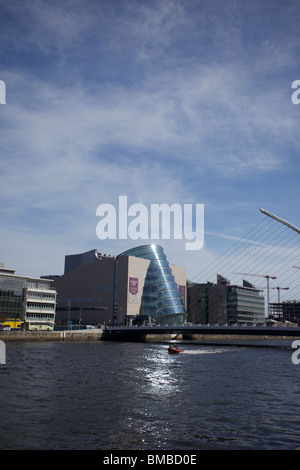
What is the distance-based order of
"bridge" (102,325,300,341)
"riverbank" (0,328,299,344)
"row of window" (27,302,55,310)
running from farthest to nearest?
"row of window" (27,302,55,310)
"bridge" (102,325,300,341)
"riverbank" (0,328,299,344)

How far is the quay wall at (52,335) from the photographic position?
85.6 m

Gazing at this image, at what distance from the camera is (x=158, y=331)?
4341 inches

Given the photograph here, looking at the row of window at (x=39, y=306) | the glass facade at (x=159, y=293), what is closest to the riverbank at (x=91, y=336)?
the glass facade at (x=159, y=293)

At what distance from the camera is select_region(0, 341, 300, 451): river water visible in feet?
68.3

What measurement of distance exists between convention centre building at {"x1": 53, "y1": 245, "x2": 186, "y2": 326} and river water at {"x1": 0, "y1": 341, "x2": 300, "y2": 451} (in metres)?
94.4

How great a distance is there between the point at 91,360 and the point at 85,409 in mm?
29677

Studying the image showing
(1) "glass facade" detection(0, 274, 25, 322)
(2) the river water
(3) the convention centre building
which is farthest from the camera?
(3) the convention centre building

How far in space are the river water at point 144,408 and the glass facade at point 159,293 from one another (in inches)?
3734

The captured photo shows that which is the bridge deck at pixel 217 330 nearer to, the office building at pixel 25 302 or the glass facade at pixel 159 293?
the office building at pixel 25 302

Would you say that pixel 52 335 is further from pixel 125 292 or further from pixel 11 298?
pixel 125 292

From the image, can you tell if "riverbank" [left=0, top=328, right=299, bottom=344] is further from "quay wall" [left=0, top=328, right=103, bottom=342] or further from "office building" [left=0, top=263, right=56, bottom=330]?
"office building" [left=0, top=263, right=56, bottom=330]

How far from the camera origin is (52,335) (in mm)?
95500

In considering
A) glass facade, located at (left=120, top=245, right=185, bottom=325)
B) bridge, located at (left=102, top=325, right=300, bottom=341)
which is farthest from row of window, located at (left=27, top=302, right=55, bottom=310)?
glass facade, located at (left=120, top=245, right=185, bottom=325)
